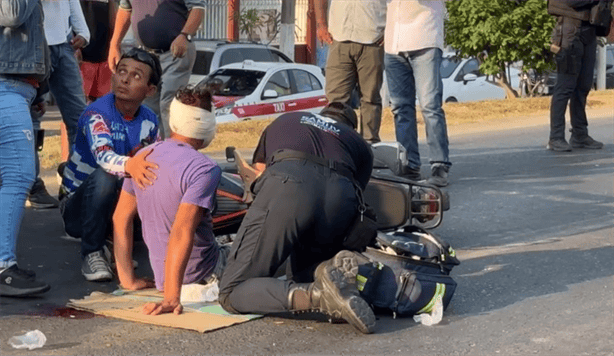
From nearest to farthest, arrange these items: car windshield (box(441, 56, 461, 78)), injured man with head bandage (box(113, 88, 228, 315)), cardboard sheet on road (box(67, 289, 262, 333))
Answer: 1. cardboard sheet on road (box(67, 289, 262, 333))
2. injured man with head bandage (box(113, 88, 228, 315))
3. car windshield (box(441, 56, 461, 78))

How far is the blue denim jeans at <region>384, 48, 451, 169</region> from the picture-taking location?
9281mm

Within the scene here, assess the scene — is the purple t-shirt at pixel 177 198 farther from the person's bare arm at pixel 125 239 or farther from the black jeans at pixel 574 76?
the black jeans at pixel 574 76

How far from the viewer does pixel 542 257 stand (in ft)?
24.0

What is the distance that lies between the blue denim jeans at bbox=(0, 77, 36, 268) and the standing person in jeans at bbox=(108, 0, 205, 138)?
2422mm

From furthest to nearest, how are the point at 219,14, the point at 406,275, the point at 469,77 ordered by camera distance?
the point at 219,14, the point at 469,77, the point at 406,275

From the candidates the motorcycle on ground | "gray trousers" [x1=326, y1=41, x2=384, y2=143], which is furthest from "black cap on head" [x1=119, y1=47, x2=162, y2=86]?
"gray trousers" [x1=326, y1=41, x2=384, y2=143]

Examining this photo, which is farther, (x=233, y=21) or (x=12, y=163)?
(x=233, y=21)

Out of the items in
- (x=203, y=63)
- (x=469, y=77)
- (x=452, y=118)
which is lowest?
(x=469, y=77)

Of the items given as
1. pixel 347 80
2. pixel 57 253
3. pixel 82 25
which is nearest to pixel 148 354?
pixel 57 253

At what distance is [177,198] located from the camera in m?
5.88

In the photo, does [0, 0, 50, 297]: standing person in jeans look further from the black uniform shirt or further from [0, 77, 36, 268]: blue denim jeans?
the black uniform shirt

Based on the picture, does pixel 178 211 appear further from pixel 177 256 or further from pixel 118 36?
pixel 118 36

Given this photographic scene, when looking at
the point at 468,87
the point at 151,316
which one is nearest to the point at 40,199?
the point at 151,316

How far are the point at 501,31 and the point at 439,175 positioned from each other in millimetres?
10716
